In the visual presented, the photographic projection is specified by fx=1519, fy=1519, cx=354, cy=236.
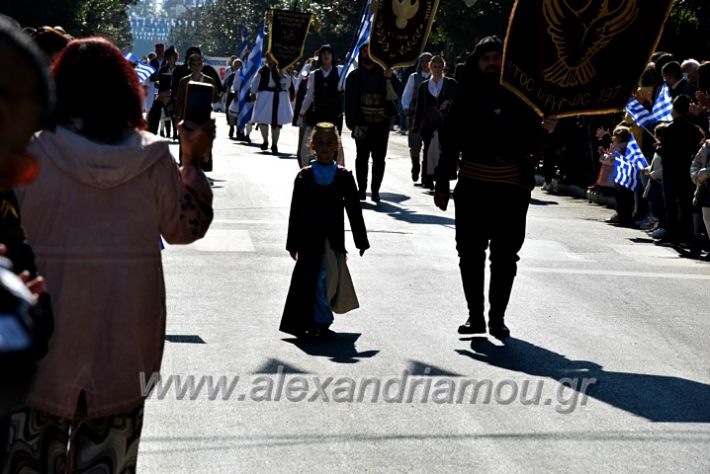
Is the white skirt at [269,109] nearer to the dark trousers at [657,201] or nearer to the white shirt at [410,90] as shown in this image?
the white shirt at [410,90]

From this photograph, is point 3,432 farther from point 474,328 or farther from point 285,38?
point 285,38

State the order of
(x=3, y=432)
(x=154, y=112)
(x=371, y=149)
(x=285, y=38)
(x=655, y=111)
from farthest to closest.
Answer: (x=285, y=38) < (x=154, y=112) < (x=371, y=149) < (x=655, y=111) < (x=3, y=432)

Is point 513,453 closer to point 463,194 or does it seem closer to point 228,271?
point 463,194

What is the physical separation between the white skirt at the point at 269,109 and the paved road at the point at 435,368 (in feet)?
45.0

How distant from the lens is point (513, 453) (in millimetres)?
6695

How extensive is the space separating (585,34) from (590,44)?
0.25ft

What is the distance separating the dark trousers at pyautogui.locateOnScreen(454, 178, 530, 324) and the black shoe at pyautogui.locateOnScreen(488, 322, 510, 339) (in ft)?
0.12

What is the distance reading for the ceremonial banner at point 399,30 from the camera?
734 inches

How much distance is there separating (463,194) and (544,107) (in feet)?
2.50

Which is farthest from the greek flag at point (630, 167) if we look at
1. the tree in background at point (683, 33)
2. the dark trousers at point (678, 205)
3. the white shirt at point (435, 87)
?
the tree in background at point (683, 33)

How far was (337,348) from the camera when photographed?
9.19 m

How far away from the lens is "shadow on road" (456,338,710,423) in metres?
7.73

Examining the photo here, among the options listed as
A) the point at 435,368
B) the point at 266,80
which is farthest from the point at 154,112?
the point at 435,368

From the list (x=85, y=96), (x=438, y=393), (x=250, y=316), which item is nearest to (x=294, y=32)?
(x=250, y=316)
